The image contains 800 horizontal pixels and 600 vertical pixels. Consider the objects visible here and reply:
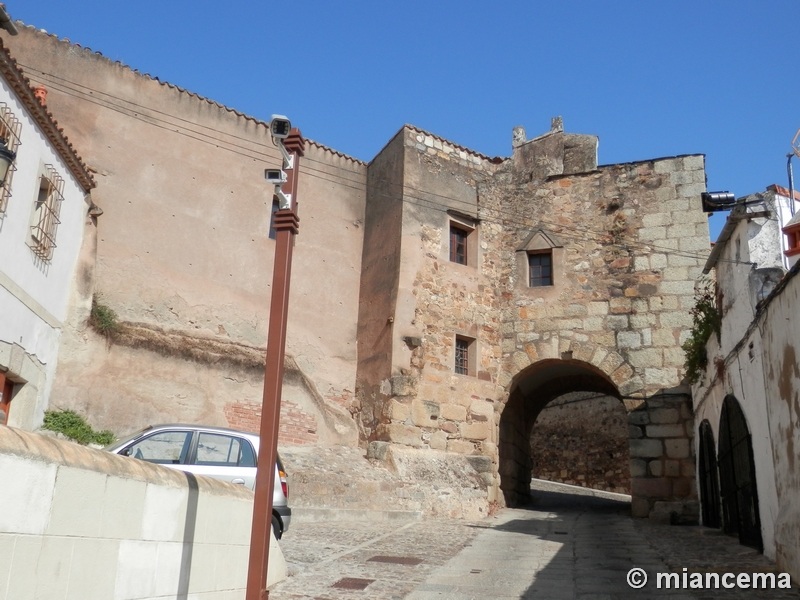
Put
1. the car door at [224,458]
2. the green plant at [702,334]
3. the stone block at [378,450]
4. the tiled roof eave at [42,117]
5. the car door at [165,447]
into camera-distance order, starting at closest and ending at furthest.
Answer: the car door at [165,447], the car door at [224,458], the tiled roof eave at [42,117], the green plant at [702,334], the stone block at [378,450]

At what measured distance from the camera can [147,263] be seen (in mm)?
Result: 12039

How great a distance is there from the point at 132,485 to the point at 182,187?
9839mm

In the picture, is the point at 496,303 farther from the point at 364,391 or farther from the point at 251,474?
the point at 251,474

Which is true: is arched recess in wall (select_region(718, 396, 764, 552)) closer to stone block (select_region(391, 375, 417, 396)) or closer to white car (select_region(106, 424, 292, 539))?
white car (select_region(106, 424, 292, 539))

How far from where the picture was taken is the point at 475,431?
1327 cm

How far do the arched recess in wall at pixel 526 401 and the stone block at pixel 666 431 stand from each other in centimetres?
124

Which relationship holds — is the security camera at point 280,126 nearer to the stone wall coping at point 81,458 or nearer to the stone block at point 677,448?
the stone wall coping at point 81,458

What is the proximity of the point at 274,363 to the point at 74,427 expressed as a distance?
7.28 metres

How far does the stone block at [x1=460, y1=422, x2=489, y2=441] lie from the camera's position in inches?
517

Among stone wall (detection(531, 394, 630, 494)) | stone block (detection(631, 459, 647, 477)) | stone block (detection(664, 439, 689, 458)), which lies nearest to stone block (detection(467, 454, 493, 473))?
stone block (detection(631, 459, 647, 477))

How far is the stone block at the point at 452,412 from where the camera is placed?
12.9 m

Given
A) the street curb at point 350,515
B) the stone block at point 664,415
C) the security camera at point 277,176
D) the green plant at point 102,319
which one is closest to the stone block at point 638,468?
the stone block at point 664,415

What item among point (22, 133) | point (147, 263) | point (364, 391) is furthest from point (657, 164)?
point (22, 133)

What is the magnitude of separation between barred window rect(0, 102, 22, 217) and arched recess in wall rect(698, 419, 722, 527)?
967 centimetres
